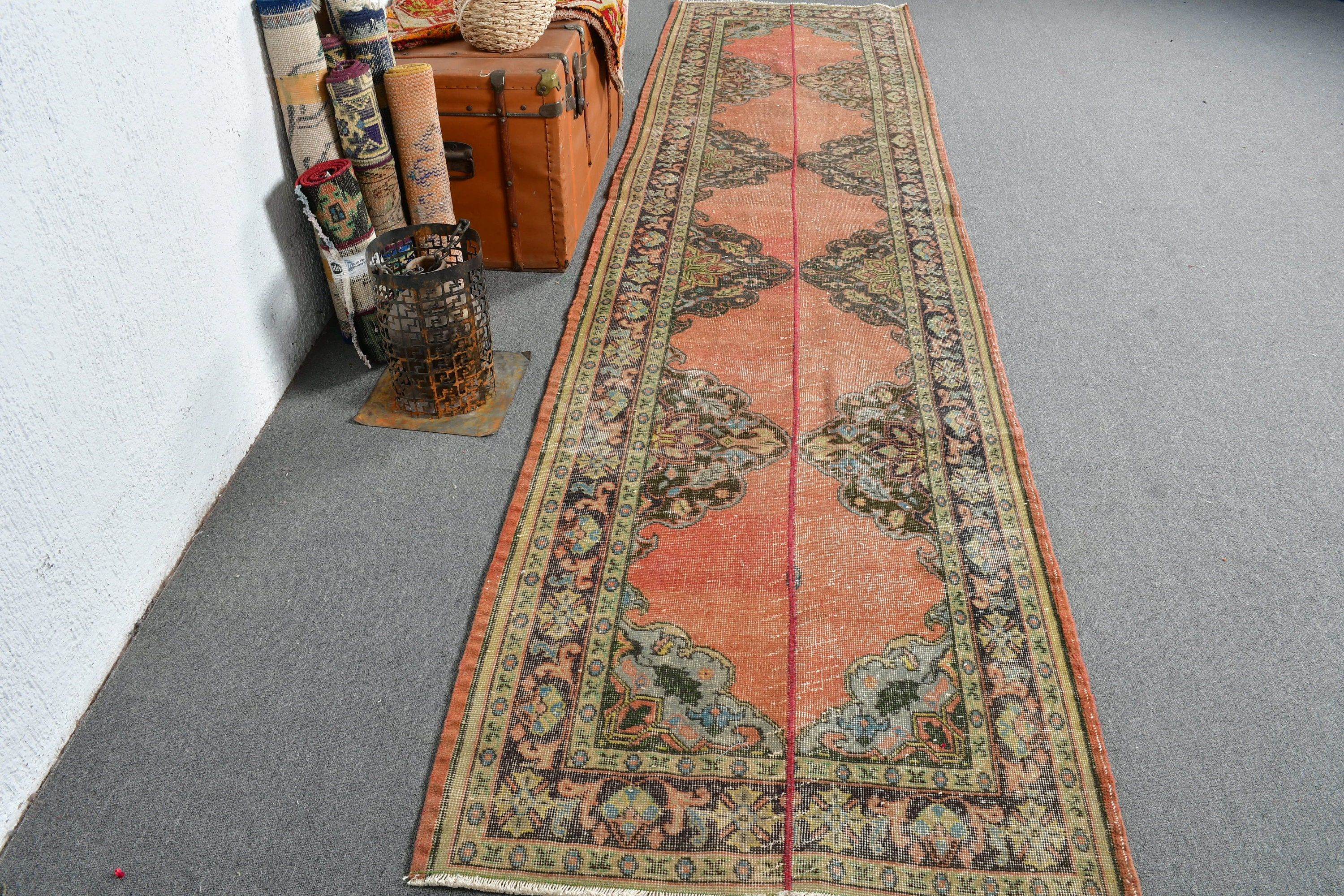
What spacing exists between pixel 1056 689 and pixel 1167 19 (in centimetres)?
392

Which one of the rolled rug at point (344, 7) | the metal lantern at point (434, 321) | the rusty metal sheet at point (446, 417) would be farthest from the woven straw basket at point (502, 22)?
the rusty metal sheet at point (446, 417)

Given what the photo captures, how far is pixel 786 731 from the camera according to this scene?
1.34 metres

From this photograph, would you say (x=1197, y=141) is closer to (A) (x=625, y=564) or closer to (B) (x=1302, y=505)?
(B) (x=1302, y=505)

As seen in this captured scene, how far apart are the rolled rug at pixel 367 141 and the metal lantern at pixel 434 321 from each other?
10 centimetres

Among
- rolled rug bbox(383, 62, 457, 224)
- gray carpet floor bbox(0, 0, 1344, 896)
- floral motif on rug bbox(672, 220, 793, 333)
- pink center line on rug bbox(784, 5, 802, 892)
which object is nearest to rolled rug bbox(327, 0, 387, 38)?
rolled rug bbox(383, 62, 457, 224)

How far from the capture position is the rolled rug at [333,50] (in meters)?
1.86

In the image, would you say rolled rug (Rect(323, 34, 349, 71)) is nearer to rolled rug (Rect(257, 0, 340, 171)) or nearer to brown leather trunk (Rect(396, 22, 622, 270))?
rolled rug (Rect(257, 0, 340, 171))

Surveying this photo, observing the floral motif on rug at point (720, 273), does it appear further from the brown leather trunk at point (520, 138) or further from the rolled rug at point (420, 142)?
the rolled rug at point (420, 142)

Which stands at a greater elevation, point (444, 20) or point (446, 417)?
point (444, 20)

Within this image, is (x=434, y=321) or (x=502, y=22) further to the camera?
(x=502, y=22)

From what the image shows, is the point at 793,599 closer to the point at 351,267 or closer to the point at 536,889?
the point at 536,889

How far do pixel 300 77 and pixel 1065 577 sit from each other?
5.99 ft

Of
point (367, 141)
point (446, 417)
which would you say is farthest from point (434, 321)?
point (367, 141)

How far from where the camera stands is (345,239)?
185 cm
